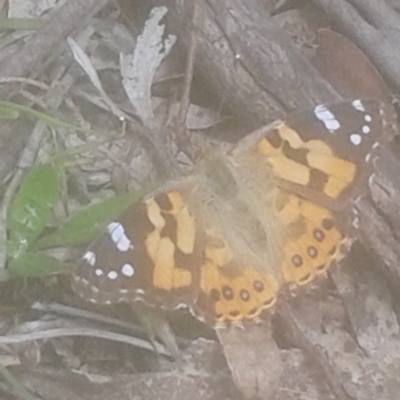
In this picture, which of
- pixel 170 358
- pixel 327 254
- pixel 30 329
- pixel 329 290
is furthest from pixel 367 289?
pixel 30 329

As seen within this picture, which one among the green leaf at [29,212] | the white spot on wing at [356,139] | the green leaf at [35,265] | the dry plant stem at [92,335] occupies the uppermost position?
the white spot on wing at [356,139]

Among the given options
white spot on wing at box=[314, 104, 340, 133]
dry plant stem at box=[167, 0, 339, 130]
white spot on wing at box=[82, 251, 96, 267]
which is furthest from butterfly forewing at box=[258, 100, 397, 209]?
white spot on wing at box=[82, 251, 96, 267]

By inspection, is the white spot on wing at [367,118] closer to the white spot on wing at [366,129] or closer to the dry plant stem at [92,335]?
the white spot on wing at [366,129]

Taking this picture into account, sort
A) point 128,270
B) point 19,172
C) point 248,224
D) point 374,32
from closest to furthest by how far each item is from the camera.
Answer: point 128,270
point 248,224
point 19,172
point 374,32

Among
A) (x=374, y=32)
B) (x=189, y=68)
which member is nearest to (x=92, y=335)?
(x=189, y=68)

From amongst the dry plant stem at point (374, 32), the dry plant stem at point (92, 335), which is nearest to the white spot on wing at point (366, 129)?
the dry plant stem at point (374, 32)

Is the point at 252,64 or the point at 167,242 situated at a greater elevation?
the point at 252,64

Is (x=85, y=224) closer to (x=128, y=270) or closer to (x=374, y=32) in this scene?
(x=128, y=270)
